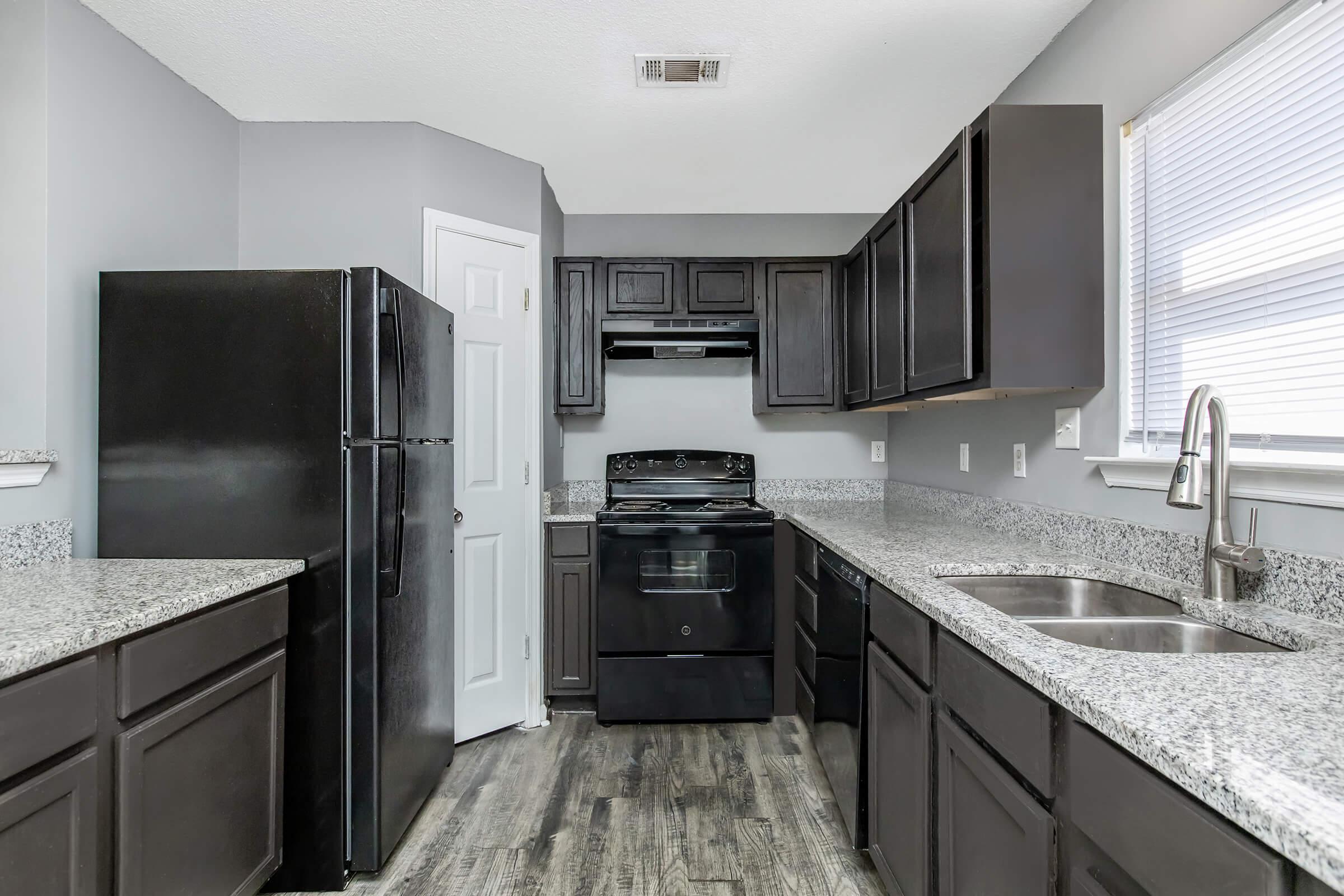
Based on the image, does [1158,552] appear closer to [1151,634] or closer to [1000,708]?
[1151,634]

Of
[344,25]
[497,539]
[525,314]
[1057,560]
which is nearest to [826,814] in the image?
[1057,560]

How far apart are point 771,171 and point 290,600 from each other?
2.52 metres

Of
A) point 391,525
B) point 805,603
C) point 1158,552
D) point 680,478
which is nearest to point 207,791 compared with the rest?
point 391,525

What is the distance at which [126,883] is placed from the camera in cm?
118

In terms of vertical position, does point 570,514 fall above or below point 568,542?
above

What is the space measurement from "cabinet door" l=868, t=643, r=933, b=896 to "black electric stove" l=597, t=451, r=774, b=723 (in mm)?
1043

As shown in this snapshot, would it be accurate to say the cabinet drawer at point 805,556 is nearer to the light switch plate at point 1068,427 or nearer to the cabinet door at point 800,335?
the cabinet door at point 800,335

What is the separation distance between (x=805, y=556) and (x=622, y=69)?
6.29ft

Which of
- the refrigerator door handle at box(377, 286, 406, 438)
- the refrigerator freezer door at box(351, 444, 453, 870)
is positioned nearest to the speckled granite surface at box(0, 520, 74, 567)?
the refrigerator freezer door at box(351, 444, 453, 870)

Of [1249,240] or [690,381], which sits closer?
[1249,240]

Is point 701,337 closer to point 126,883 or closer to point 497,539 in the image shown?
point 497,539

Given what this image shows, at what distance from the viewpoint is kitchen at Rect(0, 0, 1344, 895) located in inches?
42.0

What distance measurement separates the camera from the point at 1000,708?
3.43 feet

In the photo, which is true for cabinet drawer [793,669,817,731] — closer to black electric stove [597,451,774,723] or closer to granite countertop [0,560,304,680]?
black electric stove [597,451,774,723]
